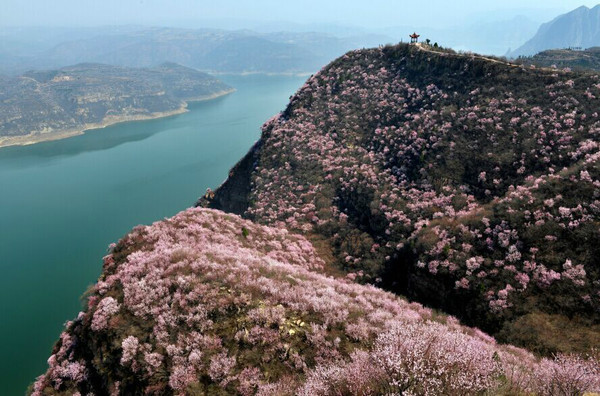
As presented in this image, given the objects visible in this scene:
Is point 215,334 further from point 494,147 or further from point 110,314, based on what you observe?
point 494,147

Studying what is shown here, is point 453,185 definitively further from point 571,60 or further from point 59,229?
point 571,60

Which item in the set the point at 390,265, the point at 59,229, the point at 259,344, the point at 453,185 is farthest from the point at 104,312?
the point at 59,229

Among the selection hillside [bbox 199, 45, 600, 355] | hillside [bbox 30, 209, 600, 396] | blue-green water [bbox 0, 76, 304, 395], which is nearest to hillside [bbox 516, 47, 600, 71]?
hillside [bbox 199, 45, 600, 355]

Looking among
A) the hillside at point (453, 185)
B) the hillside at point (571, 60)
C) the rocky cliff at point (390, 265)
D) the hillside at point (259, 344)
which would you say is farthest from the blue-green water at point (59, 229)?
the hillside at point (571, 60)

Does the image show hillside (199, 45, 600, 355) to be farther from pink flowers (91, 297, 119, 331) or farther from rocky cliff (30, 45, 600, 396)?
pink flowers (91, 297, 119, 331)

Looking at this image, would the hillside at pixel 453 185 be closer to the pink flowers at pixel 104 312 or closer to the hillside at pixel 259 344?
the hillside at pixel 259 344
